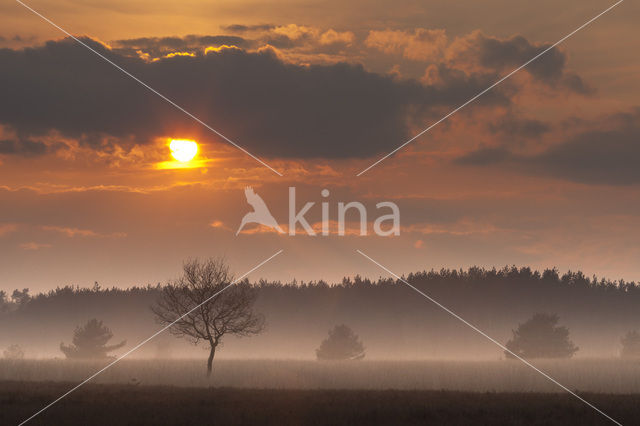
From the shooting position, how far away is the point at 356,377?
53.5 m

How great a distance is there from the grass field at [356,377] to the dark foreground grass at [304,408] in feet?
24.3

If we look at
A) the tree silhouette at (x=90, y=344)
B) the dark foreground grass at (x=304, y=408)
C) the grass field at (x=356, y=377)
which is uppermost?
the tree silhouette at (x=90, y=344)

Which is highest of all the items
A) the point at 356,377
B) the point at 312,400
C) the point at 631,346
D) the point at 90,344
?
the point at 631,346

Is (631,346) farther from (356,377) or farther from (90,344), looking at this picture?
(90,344)

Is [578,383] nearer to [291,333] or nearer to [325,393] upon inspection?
[325,393]

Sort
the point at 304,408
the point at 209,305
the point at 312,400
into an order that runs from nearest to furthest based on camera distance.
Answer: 1. the point at 304,408
2. the point at 312,400
3. the point at 209,305

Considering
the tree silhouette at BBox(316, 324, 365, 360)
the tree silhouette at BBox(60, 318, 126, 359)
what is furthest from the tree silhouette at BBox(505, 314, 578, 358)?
the tree silhouette at BBox(60, 318, 126, 359)

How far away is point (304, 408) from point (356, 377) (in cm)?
1993

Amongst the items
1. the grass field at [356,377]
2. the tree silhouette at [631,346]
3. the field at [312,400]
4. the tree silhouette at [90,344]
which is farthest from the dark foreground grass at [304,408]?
the tree silhouette at [631,346]

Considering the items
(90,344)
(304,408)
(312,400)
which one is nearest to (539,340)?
(312,400)

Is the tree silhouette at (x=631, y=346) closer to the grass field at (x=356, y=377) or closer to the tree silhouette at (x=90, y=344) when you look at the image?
the grass field at (x=356, y=377)

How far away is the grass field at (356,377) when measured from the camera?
47375 mm

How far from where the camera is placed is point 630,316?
179 meters

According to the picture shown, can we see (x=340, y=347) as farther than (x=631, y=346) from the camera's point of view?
No
